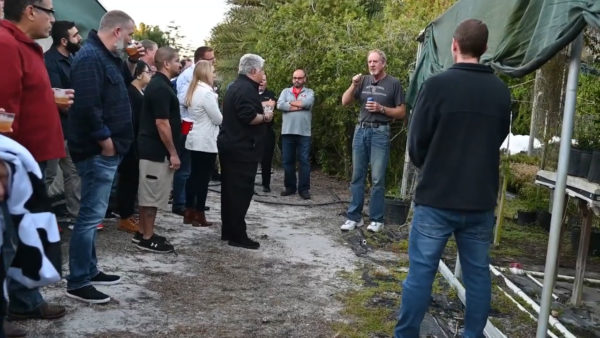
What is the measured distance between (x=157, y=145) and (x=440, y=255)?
295 centimetres

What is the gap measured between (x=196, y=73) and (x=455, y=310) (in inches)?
140

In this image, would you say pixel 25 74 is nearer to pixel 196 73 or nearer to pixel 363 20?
pixel 196 73

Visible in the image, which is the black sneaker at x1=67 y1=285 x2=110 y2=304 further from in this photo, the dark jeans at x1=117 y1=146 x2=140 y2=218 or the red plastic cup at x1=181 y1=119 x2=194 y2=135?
the red plastic cup at x1=181 y1=119 x2=194 y2=135

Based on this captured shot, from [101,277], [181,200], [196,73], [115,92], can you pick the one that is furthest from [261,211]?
[115,92]

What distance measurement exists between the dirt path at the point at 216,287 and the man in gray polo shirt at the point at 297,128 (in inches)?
81.0

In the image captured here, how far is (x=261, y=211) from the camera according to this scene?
8312 millimetres

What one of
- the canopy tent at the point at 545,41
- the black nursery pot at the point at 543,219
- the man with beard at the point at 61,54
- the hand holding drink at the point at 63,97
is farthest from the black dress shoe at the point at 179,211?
the black nursery pot at the point at 543,219

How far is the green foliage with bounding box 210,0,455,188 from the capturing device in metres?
9.99

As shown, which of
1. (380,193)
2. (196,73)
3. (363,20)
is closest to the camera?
(196,73)

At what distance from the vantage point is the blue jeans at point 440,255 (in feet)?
11.4

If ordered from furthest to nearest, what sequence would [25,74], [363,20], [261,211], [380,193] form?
1. [363,20]
2. [261,211]
3. [380,193]
4. [25,74]

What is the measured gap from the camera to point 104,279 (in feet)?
15.4

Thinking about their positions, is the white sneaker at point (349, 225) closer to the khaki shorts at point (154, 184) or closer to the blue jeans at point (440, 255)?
the khaki shorts at point (154, 184)

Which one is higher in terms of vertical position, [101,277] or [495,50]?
[495,50]
